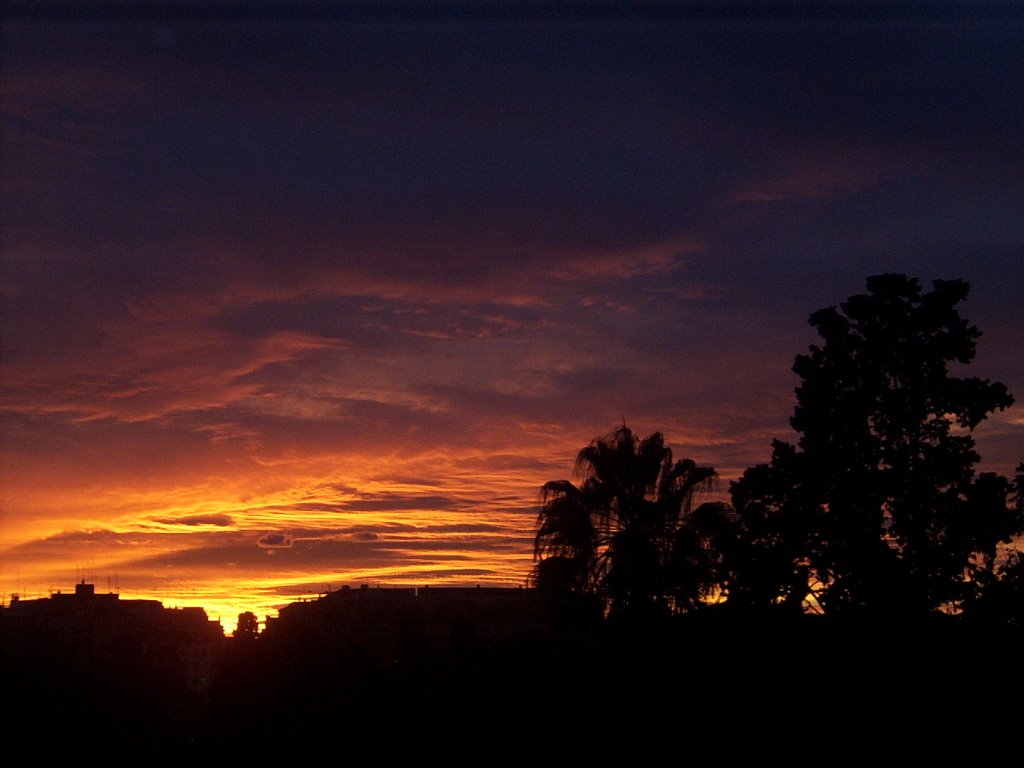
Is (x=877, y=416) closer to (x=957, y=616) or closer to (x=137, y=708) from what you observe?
(x=957, y=616)

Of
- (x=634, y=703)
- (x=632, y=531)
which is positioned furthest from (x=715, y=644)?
(x=632, y=531)

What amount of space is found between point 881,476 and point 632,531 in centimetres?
622

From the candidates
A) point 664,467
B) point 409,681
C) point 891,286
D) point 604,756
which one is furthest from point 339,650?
point 891,286

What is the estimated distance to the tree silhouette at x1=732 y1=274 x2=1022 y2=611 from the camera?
28.3m

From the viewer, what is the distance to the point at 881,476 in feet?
96.0

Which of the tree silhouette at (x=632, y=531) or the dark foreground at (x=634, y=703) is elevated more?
the tree silhouette at (x=632, y=531)

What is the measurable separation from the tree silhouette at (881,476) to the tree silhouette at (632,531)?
4.43 feet

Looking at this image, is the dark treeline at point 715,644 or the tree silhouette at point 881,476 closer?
the dark treeline at point 715,644

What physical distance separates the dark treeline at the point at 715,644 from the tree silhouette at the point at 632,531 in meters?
0.06

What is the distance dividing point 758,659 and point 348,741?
8.39m

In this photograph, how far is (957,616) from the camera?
26875mm

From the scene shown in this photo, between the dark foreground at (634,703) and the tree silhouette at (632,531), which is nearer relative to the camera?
the dark foreground at (634,703)

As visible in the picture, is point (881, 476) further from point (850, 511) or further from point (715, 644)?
point (715, 644)

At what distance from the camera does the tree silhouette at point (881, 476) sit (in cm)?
2833
